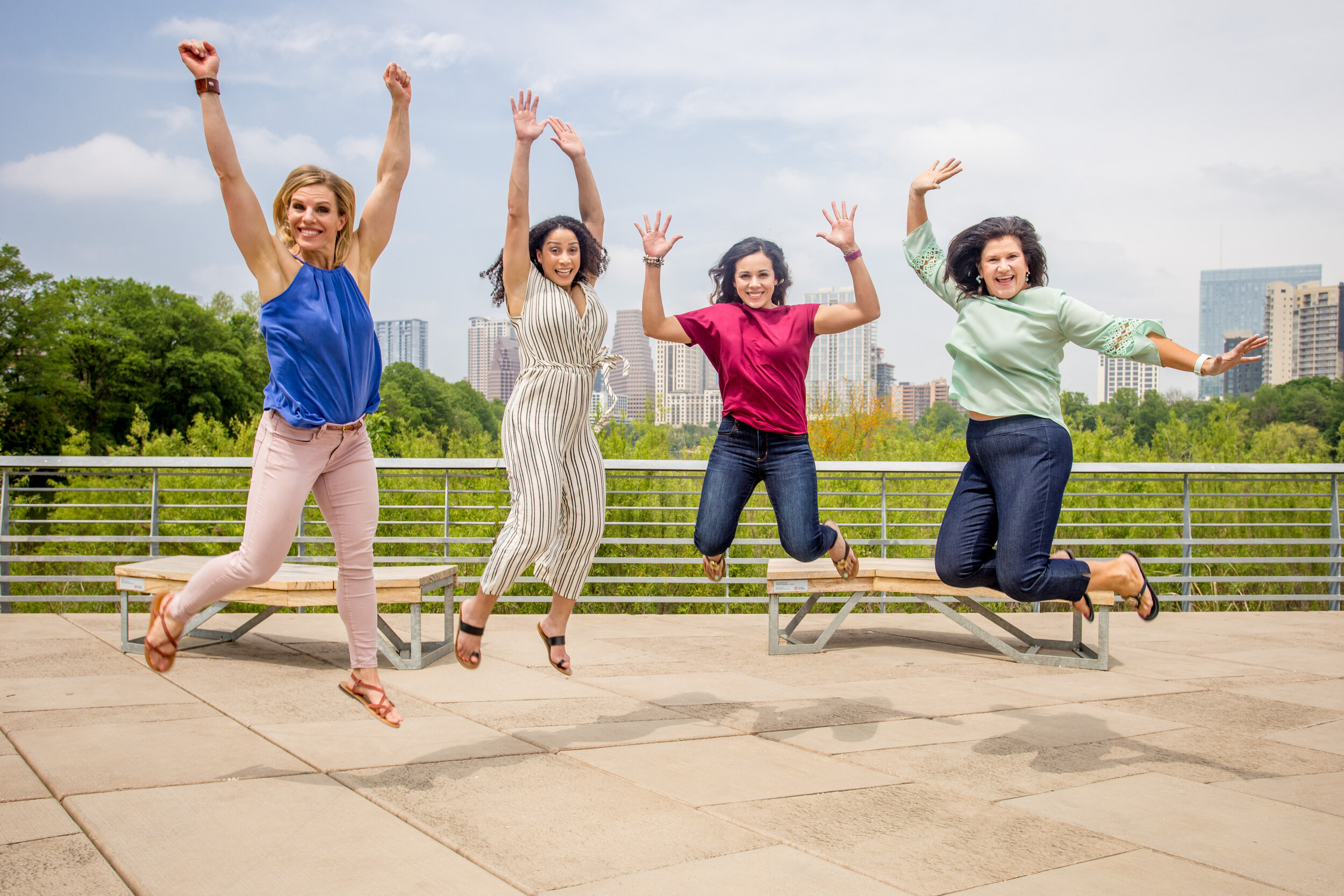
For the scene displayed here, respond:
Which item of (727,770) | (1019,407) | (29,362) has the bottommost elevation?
(727,770)

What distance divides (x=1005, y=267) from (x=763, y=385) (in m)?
1.10

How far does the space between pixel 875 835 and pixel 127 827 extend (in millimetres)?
2018

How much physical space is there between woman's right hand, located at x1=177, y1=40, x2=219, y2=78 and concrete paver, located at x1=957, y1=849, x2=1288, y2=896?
10.0ft

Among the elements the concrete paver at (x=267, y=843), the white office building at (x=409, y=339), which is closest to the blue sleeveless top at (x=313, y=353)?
the concrete paver at (x=267, y=843)

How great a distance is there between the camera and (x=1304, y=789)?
3393 millimetres

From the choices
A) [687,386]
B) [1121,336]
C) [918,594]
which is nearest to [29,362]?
[687,386]

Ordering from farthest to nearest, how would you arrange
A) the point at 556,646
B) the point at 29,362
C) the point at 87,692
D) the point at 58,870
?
the point at 29,362 → the point at 87,692 → the point at 556,646 → the point at 58,870

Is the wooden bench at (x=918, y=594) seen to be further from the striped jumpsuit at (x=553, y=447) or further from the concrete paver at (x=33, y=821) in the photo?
the concrete paver at (x=33, y=821)

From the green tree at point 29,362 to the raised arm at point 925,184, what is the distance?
46636mm

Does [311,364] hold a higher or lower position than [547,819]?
higher

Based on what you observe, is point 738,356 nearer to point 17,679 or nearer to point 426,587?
point 426,587

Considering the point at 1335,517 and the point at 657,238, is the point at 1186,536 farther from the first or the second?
the point at 657,238

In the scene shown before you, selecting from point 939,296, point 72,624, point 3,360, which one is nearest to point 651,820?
point 939,296

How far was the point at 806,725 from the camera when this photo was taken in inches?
164
